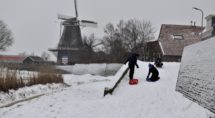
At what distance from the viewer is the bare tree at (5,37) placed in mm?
60175

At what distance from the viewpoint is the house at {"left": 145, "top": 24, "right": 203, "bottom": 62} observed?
44.3 meters

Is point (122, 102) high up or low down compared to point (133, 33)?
down

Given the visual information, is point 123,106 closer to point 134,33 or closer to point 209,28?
point 209,28

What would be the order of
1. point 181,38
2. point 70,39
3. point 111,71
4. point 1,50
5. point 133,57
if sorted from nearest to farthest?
point 133,57 < point 111,71 < point 181,38 < point 70,39 < point 1,50

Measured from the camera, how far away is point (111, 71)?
37688 millimetres

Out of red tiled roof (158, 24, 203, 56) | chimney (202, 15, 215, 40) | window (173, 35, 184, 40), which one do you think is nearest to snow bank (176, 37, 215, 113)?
→ chimney (202, 15, 215, 40)

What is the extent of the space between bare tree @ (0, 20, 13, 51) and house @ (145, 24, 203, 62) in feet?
88.3

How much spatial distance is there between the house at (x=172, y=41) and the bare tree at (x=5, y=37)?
2690cm

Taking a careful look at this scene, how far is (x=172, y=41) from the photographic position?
4603 cm

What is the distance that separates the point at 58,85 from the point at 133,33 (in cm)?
3488

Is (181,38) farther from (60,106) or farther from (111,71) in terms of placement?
(60,106)

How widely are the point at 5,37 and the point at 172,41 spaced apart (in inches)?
1212

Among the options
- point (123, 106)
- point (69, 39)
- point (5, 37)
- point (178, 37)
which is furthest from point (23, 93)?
point (5, 37)

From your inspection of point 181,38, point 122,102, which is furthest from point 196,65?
point 181,38
